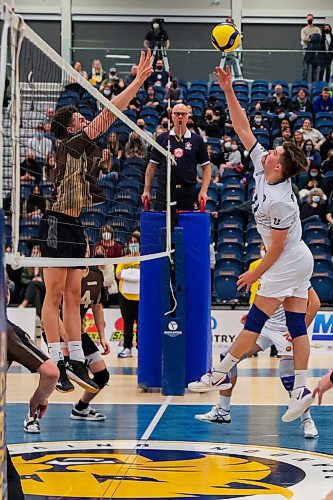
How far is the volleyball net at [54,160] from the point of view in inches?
164

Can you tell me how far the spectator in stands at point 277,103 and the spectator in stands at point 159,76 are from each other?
7.56ft

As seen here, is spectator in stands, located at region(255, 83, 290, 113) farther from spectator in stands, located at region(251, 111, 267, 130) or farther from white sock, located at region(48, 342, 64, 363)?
white sock, located at region(48, 342, 64, 363)

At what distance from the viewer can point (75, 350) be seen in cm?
679

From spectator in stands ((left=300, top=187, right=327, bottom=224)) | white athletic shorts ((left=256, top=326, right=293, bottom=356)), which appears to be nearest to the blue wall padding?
white athletic shorts ((left=256, top=326, right=293, bottom=356))

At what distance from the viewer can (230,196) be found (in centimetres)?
1605

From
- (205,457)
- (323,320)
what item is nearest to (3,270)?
(205,457)

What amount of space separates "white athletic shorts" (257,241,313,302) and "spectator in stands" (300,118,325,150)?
11.5m

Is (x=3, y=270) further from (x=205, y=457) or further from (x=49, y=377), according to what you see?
(x=205, y=457)

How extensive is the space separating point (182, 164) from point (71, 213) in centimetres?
302

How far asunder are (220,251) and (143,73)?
881 cm

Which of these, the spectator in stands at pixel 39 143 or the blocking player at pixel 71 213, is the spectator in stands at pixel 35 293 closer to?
the spectator in stands at pixel 39 143

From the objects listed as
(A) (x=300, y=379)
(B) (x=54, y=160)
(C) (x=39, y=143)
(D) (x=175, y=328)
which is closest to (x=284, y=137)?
(C) (x=39, y=143)

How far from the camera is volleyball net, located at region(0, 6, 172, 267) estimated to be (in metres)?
4.16

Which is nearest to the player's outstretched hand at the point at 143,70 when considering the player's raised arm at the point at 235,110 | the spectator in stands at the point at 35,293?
the player's raised arm at the point at 235,110
